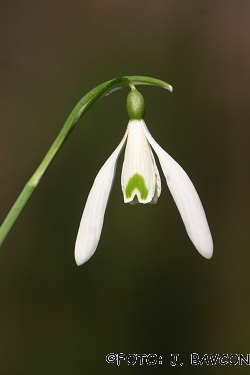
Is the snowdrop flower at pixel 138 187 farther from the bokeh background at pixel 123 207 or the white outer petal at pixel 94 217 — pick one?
the bokeh background at pixel 123 207

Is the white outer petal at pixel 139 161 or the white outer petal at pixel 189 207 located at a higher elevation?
the white outer petal at pixel 139 161

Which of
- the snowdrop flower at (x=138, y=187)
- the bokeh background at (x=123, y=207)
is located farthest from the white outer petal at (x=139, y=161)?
the bokeh background at (x=123, y=207)

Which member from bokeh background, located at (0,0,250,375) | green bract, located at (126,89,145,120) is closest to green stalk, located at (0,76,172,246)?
green bract, located at (126,89,145,120)

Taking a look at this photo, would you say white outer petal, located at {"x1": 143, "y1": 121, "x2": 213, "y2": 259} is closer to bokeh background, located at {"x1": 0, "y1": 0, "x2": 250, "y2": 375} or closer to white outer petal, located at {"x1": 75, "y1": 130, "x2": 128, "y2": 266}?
white outer petal, located at {"x1": 75, "y1": 130, "x2": 128, "y2": 266}

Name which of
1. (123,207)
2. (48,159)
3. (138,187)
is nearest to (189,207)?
(138,187)

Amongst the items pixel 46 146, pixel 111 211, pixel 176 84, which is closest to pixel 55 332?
pixel 111 211

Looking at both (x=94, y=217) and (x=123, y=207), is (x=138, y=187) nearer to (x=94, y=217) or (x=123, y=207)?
(x=94, y=217)

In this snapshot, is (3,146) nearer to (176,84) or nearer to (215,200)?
(176,84)

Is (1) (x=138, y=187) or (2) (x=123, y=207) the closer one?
(1) (x=138, y=187)
